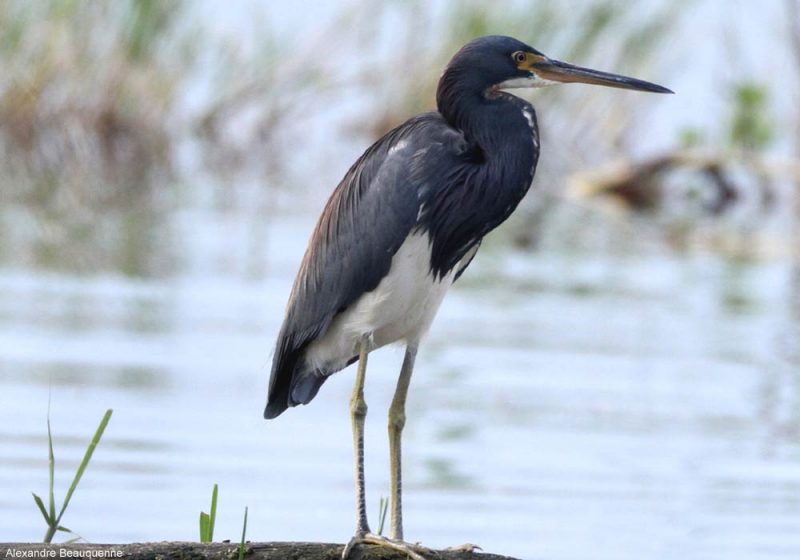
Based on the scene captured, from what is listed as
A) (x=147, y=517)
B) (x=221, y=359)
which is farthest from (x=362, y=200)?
(x=221, y=359)

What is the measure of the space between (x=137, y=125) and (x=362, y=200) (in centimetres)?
1757

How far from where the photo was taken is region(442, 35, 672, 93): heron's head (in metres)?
6.09

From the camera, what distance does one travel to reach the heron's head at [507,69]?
6090 millimetres

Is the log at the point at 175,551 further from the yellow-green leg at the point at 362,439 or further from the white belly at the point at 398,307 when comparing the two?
the white belly at the point at 398,307

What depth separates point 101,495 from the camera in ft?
25.1

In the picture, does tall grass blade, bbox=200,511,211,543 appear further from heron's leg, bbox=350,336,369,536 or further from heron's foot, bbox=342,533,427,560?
heron's leg, bbox=350,336,369,536

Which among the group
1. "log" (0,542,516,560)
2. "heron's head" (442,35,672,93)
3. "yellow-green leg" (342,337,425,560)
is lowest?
"log" (0,542,516,560)

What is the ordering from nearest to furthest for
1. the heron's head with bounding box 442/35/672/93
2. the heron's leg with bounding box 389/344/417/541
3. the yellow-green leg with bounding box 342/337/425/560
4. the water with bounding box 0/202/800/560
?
the yellow-green leg with bounding box 342/337/425/560, the heron's leg with bounding box 389/344/417/541, the heron's head with bounding box 442/35/672/93, the water with bounding box 0/202/800/560

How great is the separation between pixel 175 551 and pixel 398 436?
4.37 ft

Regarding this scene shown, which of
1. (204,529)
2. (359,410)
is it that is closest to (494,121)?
(359,410)

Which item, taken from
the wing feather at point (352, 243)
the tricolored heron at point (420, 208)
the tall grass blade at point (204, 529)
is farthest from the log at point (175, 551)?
the wing feather at point (352, 243)

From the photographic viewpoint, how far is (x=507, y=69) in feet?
20.1

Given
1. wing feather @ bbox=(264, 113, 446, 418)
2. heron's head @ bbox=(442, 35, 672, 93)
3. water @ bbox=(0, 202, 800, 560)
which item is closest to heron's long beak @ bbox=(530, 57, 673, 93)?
heron's head @ bbox=(442, 35, 672, 93)

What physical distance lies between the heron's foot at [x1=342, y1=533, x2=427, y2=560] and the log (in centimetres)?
3
